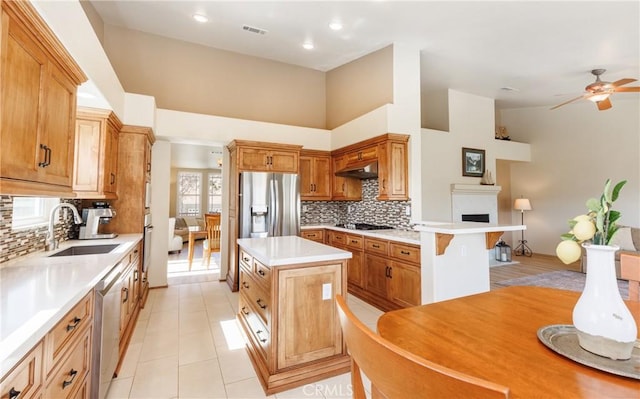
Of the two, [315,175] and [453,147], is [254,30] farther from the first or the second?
[453,147]

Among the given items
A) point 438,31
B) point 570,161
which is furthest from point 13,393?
point 570,161

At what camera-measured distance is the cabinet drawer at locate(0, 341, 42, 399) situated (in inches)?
32.3

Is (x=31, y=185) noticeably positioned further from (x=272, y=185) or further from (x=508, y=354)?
(x=272, y=185)

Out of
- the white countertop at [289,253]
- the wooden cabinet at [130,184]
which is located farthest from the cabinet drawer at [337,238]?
the wooden cabinet at [130,184]

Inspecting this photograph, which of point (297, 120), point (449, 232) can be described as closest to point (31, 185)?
point (449, 232)

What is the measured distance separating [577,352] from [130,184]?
4.12 meters

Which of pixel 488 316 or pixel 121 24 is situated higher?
pixel 121 24

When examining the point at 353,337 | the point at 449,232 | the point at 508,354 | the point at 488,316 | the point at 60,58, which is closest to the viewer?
the point at 353,337

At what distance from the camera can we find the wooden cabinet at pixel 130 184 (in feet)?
11.1

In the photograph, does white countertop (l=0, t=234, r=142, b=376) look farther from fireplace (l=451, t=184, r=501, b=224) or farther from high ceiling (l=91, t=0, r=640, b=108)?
fireplace (l=451, t=184, r=501, b=224)

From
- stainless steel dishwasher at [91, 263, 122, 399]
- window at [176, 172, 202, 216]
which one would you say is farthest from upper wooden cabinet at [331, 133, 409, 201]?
window at [176, 172, 202, 216]

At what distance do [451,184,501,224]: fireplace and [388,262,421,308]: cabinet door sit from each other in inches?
125

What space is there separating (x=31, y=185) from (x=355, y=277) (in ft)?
11.7

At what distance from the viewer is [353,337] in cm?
67
